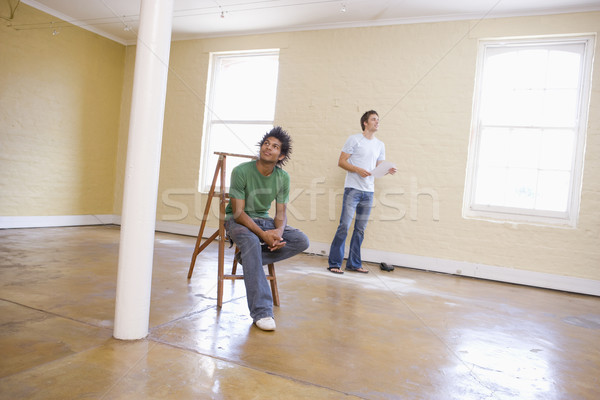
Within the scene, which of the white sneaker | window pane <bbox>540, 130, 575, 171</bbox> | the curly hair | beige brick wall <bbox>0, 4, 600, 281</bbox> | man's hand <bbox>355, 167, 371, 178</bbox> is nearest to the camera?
the white sneaker

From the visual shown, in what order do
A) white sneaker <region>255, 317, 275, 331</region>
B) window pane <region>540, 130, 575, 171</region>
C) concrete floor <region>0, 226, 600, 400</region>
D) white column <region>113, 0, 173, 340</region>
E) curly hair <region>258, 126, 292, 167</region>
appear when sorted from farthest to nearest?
window pane <region>540, 130, 575, 171</region>, curly hair <region>258, 126, 292, 167</region>, white sneaker <region>255, 317, 275, 331</region>, white column <region>113, 0, 173, 340</region>, concrete floor <region>0, 226, 600, 400</region>

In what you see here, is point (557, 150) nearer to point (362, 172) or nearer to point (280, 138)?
point (362, 172)

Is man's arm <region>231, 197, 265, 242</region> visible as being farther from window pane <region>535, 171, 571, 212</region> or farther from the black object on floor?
window pane <region>535, 171, 571, 212</region>

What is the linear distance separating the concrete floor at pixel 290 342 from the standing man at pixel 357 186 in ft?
2.34

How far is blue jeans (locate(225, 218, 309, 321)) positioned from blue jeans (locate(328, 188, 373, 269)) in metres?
1.65

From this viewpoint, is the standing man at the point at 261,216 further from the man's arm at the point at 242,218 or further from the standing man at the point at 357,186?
the standing man at the point at 357,186

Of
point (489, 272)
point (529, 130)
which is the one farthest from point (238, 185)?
point (529, 130)

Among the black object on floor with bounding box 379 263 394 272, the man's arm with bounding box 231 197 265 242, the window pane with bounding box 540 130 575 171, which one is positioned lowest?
the black object on floor with bounding box 379 263 394 272

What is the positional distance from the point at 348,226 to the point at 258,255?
2111 millimetres

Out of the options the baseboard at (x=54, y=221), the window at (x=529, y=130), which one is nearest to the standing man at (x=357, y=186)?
the window at (x=529, y=130)

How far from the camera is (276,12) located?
17.3ft

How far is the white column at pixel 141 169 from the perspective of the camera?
1.89m

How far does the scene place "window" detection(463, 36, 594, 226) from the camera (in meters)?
4.45

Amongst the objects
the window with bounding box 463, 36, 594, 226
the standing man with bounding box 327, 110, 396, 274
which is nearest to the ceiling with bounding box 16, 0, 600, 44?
the window with bounding box 463, 36, 594, 226
